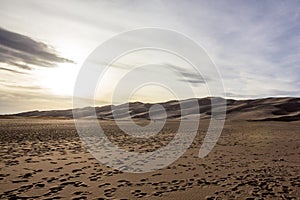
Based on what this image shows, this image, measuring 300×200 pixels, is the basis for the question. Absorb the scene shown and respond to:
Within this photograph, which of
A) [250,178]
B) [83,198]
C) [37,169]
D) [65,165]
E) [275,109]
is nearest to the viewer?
Result: [83,198]

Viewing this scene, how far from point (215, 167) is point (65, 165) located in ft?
24.0

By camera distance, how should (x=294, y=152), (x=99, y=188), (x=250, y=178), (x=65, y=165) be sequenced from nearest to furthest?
(x=99, y=188), (x=250, y=178), (x=65, y=165), (x=294, y=152)

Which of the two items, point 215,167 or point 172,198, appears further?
point 215,167

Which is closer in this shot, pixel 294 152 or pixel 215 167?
pixel 215 167

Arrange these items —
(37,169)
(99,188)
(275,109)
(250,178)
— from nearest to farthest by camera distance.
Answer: (99,188), (250,178), (37,169), (275,109)

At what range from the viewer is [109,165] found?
13281 mm

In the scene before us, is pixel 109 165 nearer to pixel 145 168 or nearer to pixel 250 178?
pixel 145 168

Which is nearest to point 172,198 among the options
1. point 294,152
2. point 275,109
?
point 294,152

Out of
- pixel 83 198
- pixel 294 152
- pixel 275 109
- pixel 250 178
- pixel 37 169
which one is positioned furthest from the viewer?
pixel 275 109

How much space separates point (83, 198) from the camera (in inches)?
321

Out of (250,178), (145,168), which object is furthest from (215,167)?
(145,168)

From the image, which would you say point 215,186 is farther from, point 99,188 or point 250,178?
point 99,188

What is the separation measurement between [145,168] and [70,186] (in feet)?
13.5

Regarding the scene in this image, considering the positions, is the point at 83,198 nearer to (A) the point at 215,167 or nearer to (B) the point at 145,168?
(B) the point at 145,168
